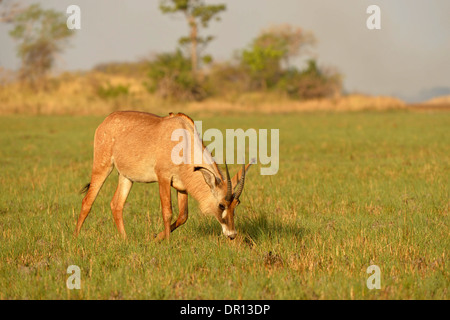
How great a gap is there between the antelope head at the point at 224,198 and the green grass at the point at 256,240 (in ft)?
1.19

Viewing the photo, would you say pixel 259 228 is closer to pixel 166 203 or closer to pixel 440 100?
pixel 166 203

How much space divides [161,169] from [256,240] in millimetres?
1619

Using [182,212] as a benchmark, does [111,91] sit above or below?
above

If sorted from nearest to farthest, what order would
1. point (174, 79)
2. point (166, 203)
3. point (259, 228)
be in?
point (166, 203), point (259, 228), point (174, 79)

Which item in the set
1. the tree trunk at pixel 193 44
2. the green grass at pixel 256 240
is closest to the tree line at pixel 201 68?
the tree trunk at pixel 193 44

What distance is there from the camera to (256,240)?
25.6ft

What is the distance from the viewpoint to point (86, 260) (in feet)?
22.6

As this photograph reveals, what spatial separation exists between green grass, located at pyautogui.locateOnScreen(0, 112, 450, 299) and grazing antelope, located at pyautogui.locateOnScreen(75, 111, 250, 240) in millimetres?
435

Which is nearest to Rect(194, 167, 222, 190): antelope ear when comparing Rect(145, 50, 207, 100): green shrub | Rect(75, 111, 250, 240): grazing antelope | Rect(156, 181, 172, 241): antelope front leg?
Rect(75, 111, 250, 240): grazing antelope

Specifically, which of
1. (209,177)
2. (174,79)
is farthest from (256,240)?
(174,79)

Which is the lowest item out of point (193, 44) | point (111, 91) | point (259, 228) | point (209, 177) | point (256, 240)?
point (256, 240)

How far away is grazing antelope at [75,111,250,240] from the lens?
7062 mm

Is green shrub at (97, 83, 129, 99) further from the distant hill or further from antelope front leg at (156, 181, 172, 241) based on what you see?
antelope front leg at (156, 181, 172, 241)

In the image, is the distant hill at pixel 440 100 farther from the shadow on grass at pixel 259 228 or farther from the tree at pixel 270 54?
the shadow on grass at pixel 259 228
